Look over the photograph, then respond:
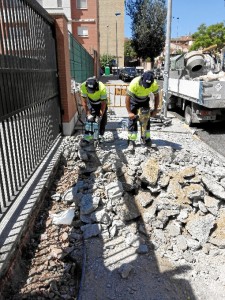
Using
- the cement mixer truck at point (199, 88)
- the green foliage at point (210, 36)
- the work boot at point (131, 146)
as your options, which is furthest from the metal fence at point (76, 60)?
the green foliage at point (210, 36)

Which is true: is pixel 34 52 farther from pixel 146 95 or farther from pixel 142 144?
pixel 142 144

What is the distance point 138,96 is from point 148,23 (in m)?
32.2

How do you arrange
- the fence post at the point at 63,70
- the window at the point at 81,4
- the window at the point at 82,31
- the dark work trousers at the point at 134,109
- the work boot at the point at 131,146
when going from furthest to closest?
the window at the point at 82,31 → the window at the point at 81,4 → the fence post at the point at 63,70 → the dark work trousers at the point at 134,109 → the work boot at the point at 131,146

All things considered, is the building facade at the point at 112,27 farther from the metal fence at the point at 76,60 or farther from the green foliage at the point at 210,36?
the metal fence at the point at 76,60

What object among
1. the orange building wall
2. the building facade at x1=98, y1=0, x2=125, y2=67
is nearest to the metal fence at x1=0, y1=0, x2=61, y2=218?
the orange building wall

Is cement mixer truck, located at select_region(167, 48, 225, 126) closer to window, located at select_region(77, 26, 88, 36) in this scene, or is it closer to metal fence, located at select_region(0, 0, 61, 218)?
metal fence, located at select_region(0, 0, 61, 218)

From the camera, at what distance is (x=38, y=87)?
516 cm

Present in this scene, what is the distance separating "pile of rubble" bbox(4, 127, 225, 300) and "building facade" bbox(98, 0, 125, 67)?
52659 mm

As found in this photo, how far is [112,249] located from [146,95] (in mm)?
3988

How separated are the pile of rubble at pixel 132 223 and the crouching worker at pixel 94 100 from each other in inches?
82.6

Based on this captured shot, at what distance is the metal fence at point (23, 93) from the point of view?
3.60m

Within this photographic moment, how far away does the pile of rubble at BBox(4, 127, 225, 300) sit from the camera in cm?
306

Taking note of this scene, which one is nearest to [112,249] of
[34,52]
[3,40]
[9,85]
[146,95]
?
[9,85]

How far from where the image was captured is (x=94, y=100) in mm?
6867
